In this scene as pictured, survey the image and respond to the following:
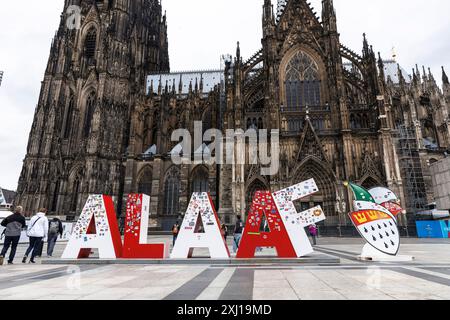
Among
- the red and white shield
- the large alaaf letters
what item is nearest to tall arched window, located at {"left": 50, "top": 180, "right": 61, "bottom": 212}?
the large alaaf letters

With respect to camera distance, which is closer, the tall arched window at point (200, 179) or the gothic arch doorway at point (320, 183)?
the gothic arch doorway at point (320, 183)

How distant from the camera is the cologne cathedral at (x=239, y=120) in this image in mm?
24422

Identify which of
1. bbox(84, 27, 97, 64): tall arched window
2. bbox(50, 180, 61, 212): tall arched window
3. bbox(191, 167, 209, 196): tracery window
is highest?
bbox(84, 27, 97, 64): tall arched window

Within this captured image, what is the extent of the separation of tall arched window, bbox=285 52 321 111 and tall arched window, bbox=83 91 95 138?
24.5 meters

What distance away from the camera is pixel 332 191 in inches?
941

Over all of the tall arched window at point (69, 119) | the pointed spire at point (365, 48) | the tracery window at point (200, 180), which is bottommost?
the tracery window at point (200, 180)

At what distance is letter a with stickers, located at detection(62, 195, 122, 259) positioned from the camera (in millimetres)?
8203

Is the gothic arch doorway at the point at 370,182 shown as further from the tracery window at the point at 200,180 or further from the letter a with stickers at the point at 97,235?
the letter a with stickers at the point at 97,235

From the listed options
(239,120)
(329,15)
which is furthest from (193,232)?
(329,15)

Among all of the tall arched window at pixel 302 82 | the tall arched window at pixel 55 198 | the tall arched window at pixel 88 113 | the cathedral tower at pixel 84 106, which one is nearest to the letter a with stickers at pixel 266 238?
the tall arched window at pixel 302 82

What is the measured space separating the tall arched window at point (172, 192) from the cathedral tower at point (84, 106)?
18.7 ft

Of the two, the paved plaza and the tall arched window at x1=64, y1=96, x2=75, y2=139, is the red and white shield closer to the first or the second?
the paved plaza

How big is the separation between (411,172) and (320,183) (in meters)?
10.6
